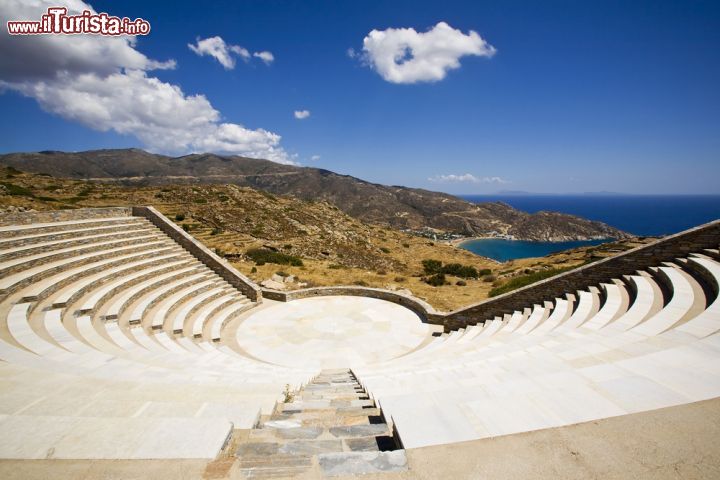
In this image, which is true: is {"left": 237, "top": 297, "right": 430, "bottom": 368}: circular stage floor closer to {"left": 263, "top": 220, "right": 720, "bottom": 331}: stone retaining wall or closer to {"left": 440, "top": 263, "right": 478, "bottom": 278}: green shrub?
{"left": 263, "top": 220, "right": 720, "bottom": 331}: stone retaining wall

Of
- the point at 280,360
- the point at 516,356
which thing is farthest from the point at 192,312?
the point at 516,356

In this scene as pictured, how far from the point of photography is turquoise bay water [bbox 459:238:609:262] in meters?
A: 94.7

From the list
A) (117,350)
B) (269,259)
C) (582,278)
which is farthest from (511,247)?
(117,350)

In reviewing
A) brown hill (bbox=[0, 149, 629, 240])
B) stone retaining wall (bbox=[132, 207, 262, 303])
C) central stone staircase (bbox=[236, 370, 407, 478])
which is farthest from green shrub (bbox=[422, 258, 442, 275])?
brown hill (bbox=[0, 149, 629, 240])

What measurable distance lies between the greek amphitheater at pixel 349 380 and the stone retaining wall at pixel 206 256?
1.86m

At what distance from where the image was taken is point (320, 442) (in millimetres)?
3562

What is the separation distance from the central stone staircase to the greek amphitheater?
0.03m

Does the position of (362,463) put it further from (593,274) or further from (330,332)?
(593,274)

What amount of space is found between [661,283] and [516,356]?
27.7 ft

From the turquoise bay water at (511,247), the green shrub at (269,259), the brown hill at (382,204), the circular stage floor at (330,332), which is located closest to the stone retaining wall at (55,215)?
the green shrub at (269,259)

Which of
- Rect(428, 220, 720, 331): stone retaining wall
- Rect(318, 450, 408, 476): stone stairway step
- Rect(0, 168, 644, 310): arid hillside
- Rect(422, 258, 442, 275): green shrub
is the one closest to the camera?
Rect(318, 450, 408, 476): stone stairway step

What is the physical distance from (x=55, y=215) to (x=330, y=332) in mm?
Answer: 14344

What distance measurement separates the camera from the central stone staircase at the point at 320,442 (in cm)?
283

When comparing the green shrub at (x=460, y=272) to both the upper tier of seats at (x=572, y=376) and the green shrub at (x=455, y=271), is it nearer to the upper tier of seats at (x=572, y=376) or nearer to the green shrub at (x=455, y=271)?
the green shrub at (x=455, y=271)
